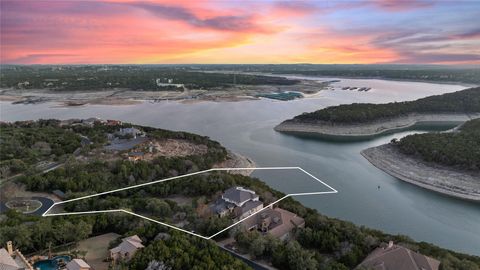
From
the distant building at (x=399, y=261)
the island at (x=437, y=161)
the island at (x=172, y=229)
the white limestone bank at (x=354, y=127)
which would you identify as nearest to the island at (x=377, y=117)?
the white limestone bank at (x=354, y=127)

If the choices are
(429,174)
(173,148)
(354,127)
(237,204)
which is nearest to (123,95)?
(173,148)

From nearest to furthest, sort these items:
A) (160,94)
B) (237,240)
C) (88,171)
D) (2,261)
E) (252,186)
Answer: (2,261)
(237,240)
(252,186)
(88,171)
(160,94)

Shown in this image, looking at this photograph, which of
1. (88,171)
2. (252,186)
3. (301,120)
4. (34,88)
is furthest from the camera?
(34,88)

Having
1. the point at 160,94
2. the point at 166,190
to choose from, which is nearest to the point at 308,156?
the point at 166,190

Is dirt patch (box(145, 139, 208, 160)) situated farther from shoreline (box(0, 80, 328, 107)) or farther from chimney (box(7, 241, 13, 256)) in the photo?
shoreline (box(0, 80, 328, 107))

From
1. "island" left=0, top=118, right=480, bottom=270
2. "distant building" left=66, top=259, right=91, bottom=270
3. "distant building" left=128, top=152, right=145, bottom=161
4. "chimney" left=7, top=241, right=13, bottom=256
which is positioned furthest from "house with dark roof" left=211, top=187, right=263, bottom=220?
"distant building" left=128, top=152, right=145, bottom=161

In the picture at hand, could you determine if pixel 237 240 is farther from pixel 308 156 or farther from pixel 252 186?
pixel 308 156

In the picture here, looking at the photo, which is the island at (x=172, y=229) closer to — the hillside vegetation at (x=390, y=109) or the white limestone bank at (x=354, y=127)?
the white limestone bank at (x=354, y=127)
